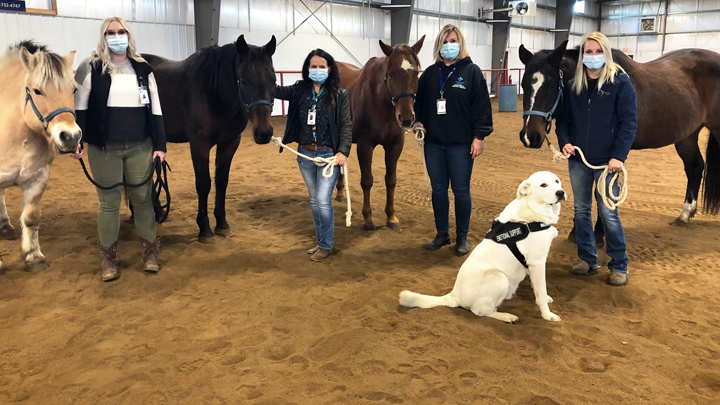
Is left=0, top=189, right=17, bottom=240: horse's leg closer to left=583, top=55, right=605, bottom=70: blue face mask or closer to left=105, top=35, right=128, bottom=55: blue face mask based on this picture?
left=105, top=35, right=128, bottom=55: blue face mask

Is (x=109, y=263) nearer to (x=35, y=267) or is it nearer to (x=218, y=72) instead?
(x=35, y=267)

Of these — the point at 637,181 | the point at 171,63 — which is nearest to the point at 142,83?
the point at 171,63

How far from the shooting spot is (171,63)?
16.7ft

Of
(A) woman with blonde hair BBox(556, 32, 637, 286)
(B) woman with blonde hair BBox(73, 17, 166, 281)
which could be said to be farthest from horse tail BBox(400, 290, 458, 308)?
(B) woman with blonde hair BBox(73, 17, 166, 281)

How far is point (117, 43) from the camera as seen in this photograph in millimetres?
3336

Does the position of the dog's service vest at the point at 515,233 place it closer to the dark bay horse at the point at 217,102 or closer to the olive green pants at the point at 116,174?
the dark bay horse at the point at 217,102

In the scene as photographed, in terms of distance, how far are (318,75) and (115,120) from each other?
5.00 feet

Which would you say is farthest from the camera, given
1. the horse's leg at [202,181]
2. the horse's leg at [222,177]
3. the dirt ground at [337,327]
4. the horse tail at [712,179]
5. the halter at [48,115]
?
the horse tail at [712,179]

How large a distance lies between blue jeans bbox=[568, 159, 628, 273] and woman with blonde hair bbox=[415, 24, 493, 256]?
0.76m

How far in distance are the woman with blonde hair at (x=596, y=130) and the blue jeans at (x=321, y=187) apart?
71.1 inches

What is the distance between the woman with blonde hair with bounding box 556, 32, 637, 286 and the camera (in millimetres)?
3307

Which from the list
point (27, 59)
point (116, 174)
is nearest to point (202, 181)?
point (116, 174)

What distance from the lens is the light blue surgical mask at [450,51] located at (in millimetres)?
3838

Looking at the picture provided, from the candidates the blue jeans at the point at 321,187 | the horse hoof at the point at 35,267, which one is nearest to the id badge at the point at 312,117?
the blue jeans at the point at 321,187
